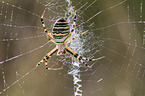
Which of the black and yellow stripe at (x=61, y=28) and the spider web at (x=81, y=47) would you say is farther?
the spider web at (x=81, y=47)

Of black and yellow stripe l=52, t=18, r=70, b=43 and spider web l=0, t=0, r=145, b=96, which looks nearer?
black and yellow stripe l=52, t=18, r=70, b=43

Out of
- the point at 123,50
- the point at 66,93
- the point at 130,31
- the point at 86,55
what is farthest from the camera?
the point at 66,93

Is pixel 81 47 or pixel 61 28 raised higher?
pixel 61 28

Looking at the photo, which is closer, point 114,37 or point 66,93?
point 114,37

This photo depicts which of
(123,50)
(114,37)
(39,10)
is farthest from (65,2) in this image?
(123,50)

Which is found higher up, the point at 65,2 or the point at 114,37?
the point at 65,2

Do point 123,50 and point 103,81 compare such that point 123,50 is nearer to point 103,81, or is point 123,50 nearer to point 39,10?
point 103,81

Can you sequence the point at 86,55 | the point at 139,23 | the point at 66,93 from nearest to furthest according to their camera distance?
the point at 139,23, the point at 86,55, the point at 66,93

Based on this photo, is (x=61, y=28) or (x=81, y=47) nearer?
(x=61, y=28)
